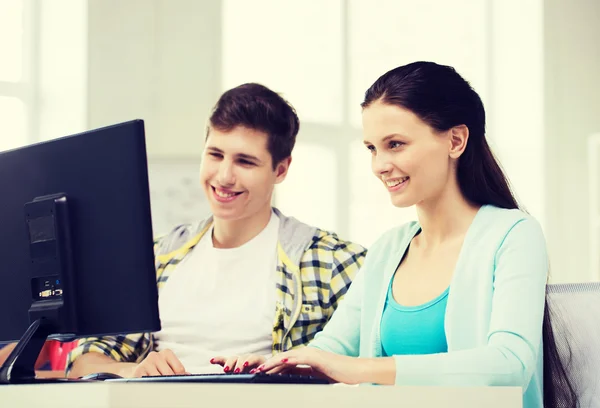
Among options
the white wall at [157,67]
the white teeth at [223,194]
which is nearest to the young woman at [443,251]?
the white teeth at [223,194]

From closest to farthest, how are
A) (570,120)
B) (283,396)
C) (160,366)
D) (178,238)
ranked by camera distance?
(283,396) → (160,366) → (178,238) → (570,120)

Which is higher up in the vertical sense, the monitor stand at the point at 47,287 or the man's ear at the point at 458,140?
the man's ear at the point at 458,140

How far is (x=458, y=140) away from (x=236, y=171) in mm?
720

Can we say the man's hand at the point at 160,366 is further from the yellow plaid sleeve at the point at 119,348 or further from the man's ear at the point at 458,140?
the man's ear at the point at 458,140

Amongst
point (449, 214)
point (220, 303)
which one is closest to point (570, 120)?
point (220, 303)

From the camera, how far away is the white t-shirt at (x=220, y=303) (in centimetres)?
202

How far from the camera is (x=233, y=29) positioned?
175 inches

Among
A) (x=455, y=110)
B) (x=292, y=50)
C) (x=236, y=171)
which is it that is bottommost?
(x=236, y=171)

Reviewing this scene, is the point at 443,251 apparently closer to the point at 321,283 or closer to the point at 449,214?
the point at 449,214

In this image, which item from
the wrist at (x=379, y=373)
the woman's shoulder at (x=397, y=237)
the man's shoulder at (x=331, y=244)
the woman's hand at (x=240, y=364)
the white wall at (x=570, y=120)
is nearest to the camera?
the wrist at (x=379, y=373)

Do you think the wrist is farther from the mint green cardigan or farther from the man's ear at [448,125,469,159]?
the man's ear at [448,125,469,159]

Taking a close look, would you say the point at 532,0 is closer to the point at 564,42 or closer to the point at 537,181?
the point at 564,42

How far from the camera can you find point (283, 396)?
924 mm

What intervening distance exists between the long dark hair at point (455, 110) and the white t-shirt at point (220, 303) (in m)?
0.65
